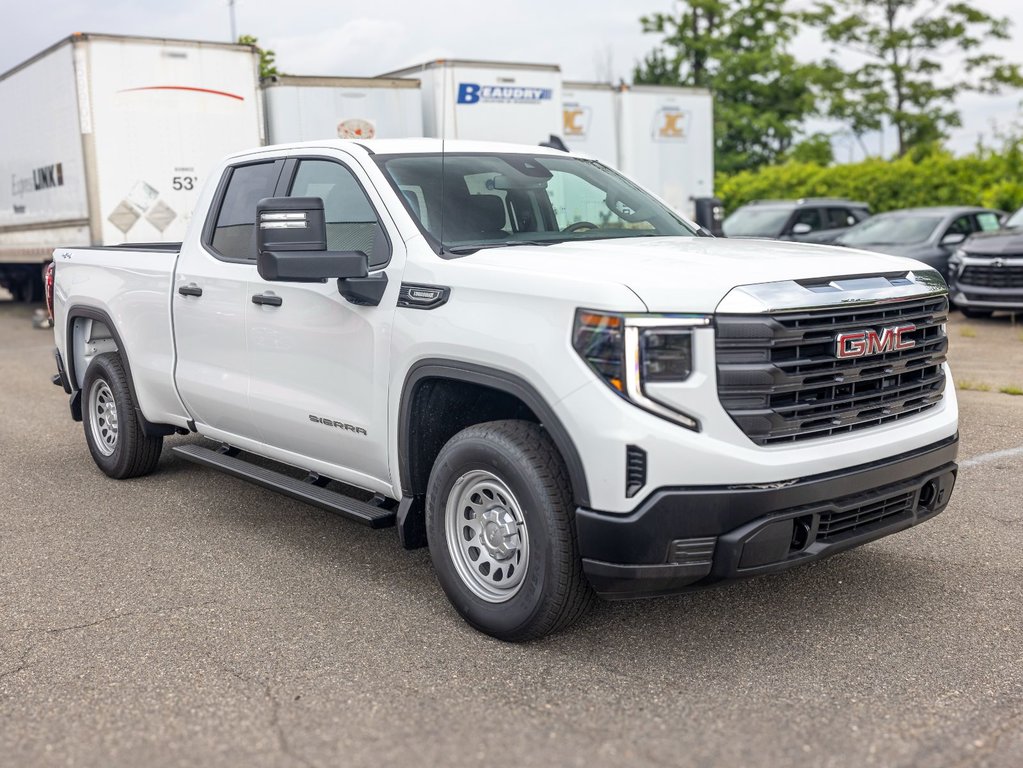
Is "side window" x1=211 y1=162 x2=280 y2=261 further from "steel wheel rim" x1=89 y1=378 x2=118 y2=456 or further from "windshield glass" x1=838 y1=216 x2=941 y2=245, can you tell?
"windshield glass" x1=838 y1=216 x2=941 y2=245

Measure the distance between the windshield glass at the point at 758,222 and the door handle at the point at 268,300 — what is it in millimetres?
15133

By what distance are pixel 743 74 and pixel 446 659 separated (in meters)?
42.1

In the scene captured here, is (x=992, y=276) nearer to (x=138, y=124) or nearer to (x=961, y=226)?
(x=961, y=226)

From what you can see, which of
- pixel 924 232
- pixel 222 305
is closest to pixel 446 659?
pixel 222 305

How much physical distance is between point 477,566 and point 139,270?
316 cm

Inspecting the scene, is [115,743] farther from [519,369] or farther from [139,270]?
[139,270]

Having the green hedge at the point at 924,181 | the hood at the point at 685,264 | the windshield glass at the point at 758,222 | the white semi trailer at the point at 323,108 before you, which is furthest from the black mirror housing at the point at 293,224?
the green hedge at the point at 924,181

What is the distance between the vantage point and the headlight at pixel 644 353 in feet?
12.3

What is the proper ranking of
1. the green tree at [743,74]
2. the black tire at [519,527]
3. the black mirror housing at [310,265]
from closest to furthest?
the black tire at [519,527], the black mirror housing at [310,265], the green tree at [743,74]

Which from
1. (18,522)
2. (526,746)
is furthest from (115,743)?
(18,522)

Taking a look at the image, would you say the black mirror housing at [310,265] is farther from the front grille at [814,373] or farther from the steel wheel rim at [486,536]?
the front grille at [814,373]

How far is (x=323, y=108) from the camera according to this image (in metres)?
15.0

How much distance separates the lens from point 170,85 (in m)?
14.4

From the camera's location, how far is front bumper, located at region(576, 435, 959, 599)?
12.4 ft
